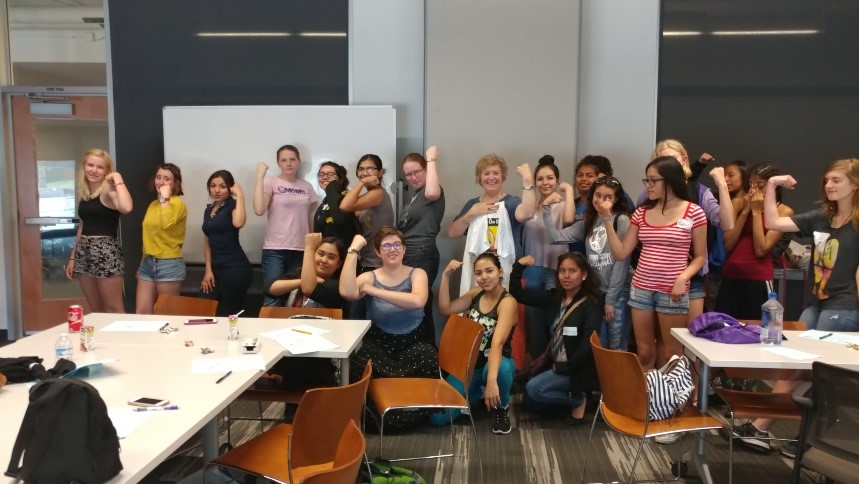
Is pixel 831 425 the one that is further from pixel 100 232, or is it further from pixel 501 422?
pixel 100 232

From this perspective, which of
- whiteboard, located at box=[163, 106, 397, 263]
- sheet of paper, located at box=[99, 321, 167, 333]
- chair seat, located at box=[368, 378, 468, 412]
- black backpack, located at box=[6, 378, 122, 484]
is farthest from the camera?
whiteboard, located at box=[163, 106, 397, 263]

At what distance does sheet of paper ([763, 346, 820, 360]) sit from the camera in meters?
→ 2.59

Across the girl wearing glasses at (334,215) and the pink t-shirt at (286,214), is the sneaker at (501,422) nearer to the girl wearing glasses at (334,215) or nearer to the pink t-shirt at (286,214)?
the girl wearing glasses at (334,215)

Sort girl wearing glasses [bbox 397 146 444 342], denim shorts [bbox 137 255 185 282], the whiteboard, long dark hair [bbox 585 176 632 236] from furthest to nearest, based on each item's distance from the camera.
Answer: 1. the whiteboard
2. denim shorts [bbox 137 255 185 282]
3. girl wearing glasses [bbox 397 146 444 342]
4. long dark hair [bbox 585 176 632 236]

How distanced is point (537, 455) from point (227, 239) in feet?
8.02

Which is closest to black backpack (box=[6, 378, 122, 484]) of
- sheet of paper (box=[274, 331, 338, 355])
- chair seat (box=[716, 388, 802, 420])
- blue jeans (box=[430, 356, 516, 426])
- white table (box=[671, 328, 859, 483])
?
sheet of paper (box=[274, 331, 338, 355])

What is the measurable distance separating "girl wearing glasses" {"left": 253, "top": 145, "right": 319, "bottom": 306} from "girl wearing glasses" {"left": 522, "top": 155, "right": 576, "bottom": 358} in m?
1.60

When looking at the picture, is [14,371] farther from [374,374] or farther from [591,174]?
[591,174]

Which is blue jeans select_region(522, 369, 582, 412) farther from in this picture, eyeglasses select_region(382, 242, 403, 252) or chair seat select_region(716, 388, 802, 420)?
eyeglasses select_region(382, 242, 403, 252)

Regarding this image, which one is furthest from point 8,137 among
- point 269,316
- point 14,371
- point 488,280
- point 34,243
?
point 488,280

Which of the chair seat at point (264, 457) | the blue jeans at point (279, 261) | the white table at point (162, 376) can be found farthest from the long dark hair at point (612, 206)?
the chair seat at point (264, 457)

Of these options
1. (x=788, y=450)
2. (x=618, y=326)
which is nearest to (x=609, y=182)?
(x=618, y=326)

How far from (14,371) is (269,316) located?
137 cm

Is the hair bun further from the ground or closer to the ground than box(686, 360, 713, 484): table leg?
further from the ground
